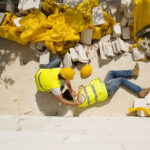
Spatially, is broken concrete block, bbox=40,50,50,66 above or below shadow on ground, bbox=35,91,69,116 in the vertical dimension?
above

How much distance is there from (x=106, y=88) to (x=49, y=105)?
1335 mm

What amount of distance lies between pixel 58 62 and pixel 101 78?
1095 millimetres

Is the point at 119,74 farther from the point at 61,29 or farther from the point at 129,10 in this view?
the point at 61,29

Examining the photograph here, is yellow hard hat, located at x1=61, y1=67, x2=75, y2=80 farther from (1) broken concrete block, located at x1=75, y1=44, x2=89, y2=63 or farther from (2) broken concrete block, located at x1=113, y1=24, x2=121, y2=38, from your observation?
(2) broken concrete block, located at x1=113, y1=24, x2=121, y2=38

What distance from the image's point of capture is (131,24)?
3582 millimetres

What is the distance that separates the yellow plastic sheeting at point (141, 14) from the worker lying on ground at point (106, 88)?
93 centimetres

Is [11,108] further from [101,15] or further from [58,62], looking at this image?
[101,15]

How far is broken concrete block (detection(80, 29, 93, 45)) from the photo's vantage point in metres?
3.43

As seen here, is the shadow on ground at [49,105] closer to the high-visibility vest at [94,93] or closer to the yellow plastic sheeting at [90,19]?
the high-visibility vest at [94,93]

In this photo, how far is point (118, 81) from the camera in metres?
3.25

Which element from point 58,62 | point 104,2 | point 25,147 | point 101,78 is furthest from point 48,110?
point 104,2

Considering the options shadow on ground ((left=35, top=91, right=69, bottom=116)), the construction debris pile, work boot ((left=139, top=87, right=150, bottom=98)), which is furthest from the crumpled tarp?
work boot ((left=139, top=87, right=150, bottom=98))

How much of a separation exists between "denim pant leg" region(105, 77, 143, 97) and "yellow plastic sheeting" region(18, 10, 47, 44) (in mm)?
1926

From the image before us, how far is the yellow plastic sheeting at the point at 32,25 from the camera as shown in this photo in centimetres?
321
